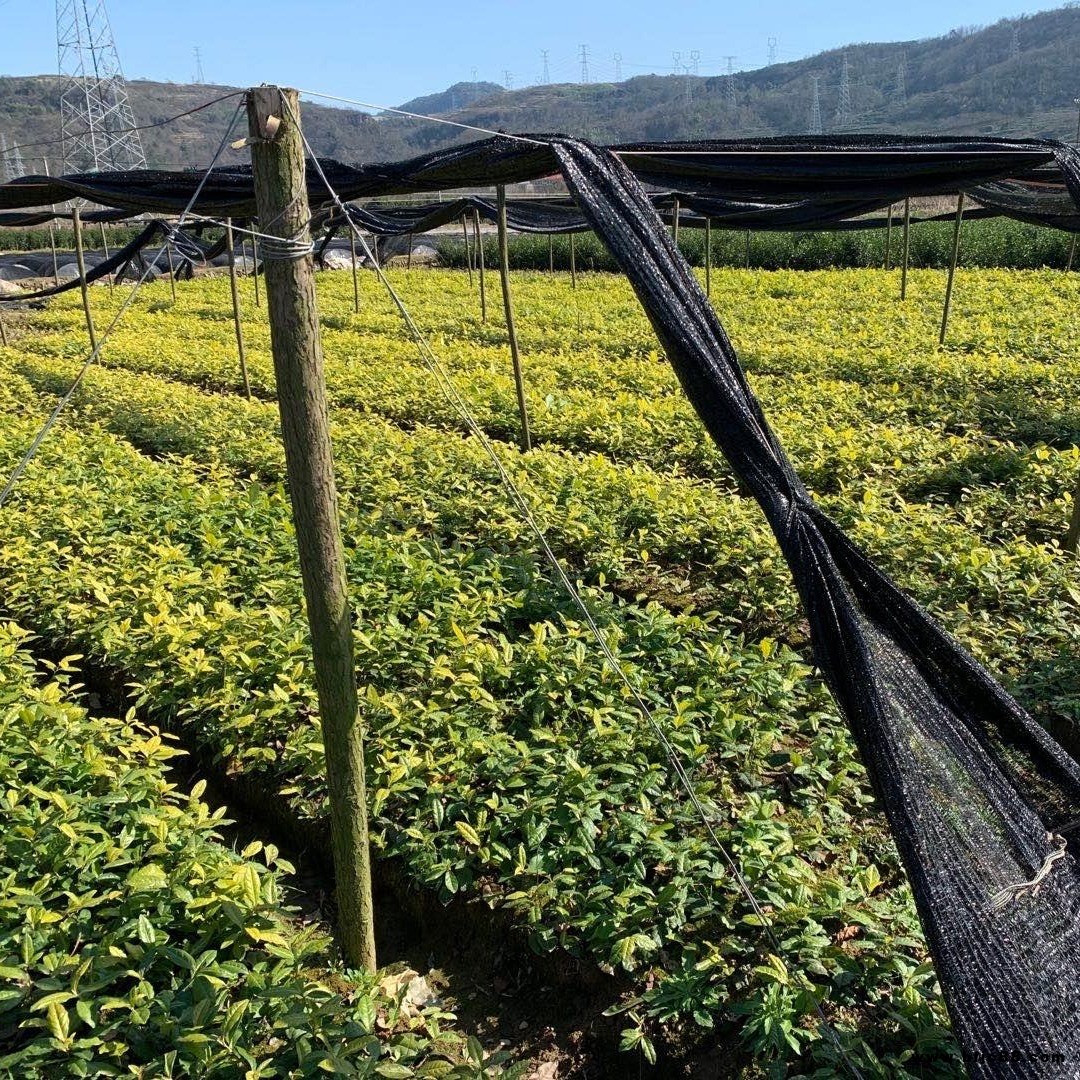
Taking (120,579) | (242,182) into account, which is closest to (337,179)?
(242,182)

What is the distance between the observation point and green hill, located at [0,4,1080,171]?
106 m

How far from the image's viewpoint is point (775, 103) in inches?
5364

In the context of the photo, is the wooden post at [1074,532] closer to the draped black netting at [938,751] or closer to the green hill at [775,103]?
the draped black netting at [938,751]

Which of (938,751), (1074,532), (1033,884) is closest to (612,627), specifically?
(938,751)

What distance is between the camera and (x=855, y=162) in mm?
3551

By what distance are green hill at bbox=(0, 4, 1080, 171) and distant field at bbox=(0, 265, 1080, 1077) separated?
3502 inches

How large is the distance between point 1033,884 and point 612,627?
6.49 ft

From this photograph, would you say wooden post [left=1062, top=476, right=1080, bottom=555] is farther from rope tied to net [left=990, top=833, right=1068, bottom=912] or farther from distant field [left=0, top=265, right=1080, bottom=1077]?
rope tied to net [left=990, top=833, right=1068, bottom=912]

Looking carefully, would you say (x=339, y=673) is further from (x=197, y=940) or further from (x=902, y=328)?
(x=902, y=328)

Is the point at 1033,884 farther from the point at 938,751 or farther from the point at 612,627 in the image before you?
the point at 612,627

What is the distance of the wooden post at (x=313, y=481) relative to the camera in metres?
2.19

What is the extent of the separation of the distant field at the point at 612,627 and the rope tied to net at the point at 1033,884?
0.40m

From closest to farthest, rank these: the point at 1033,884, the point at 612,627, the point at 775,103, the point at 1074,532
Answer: the point at 1033,884 → the point at 612,627 → the point at 1074,532 → the point at 775,103

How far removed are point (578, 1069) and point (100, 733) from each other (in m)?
1.89
